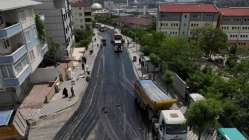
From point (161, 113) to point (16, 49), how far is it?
17.4 m

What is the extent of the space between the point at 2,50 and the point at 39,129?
939cm

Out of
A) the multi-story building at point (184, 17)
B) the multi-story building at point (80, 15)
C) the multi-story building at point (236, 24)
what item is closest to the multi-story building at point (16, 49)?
the multi-story building at point (184, 17)

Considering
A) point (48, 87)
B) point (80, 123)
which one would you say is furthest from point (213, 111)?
point (48, 87)

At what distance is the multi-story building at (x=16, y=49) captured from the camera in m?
19.2

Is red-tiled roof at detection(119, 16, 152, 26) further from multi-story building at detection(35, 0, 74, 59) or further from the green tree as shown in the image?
the green tree

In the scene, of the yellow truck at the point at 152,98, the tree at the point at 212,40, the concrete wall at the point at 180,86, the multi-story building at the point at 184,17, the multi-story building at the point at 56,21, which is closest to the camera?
the yellow truck at the point at 152,98

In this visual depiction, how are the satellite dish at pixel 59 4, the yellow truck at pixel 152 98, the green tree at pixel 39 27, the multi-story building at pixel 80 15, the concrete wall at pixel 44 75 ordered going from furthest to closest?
the multi-story building at pixel 80 15, the satellite dish at pixel 59 4, the concrete wall at pixel 44 75, the green tree at pixel 39 27, the yellow truck at pixel 152 98

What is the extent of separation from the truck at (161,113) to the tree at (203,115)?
1241mm

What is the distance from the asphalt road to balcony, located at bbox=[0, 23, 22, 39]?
10.4 meters

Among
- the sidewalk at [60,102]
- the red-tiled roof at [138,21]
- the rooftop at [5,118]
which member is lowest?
the sidewalk at [60,102]

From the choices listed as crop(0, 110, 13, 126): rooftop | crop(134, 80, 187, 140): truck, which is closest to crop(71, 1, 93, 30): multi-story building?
crop(134, 80, 187, 140): truck

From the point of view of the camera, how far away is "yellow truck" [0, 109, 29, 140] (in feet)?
48.5

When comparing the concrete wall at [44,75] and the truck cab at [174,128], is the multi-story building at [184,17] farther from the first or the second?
the truck cab at [174,128]

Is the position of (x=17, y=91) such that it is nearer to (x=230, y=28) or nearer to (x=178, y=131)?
(x=178, y=131)
